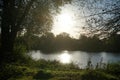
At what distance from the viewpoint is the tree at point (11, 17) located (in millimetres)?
20750

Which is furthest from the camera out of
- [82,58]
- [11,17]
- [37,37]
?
[82,58]

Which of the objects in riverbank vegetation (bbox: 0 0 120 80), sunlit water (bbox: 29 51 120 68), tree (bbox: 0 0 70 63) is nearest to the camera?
riverbank vegetation (bbox: 0 0 120 80)

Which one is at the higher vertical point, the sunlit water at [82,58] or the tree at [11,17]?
the tree at [11,17]

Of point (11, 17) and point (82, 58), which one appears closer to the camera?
point (11, 17)

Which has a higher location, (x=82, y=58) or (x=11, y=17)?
(x=11, y=17)

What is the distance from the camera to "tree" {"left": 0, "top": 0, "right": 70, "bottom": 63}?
2075cm

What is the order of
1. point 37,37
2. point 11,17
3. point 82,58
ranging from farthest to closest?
point 82,58 < point 37,37 < point 11,17

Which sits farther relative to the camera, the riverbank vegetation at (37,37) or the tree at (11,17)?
the tree at (11,17)

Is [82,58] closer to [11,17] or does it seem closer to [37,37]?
[37,37]

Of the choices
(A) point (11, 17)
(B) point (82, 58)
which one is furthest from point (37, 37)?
(B) point (82, 58)

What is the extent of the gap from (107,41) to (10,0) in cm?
1195

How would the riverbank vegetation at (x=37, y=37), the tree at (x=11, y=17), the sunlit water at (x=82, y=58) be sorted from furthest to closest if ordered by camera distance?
the sunlit water at (x=82, y=58)
the tree at (x=11, y=17)
the riverbank vegetation at (x=37, y=37)

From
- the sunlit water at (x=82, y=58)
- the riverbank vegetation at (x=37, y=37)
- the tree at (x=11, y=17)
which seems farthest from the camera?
the sunlit water at (x=82, y=58)

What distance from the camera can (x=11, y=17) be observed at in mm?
21234
